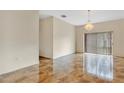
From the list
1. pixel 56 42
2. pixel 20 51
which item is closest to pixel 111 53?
pixel 56 42

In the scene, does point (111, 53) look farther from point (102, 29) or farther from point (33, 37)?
point (33, 37)

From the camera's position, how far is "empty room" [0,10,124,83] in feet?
11.5

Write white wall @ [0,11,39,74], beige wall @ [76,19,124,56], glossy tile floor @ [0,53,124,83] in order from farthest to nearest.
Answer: beige wall @ [76,19,124,56]
white wall @ [0,11,39,74]
glossy tile floor @ [0,53,124,83]

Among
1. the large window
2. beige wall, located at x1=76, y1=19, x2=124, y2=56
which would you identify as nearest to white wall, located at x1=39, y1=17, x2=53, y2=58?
beige wall, located at x1=76, y1=19, x2=124, y2=56

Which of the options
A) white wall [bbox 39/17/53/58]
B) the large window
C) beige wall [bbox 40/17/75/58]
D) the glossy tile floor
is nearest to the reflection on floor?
the glossy tile floor

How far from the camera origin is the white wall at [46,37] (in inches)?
259

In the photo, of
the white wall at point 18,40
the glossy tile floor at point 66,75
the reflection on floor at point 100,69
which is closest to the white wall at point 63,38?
the white wall at point 18,40

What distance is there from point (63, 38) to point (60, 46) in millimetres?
675

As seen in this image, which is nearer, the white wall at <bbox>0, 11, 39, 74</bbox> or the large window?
the white wall at <bbox>0, 11, 39, 74</bbox>

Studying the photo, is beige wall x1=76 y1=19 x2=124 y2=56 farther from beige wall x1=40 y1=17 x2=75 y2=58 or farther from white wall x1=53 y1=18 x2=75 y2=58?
beige wall x1=40 y1=17 x2=75 y2=58

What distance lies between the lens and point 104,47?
327 inches

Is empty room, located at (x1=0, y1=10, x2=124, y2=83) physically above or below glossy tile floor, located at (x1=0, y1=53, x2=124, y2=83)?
above

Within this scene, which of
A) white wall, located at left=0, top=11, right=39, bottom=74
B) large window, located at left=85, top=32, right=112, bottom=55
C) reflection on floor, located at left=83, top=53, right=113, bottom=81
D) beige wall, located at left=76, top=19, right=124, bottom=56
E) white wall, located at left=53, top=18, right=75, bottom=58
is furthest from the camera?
large window, located at left=85, top=32, right=112, bottom=55

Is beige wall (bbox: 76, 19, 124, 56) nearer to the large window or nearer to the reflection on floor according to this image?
the large window
